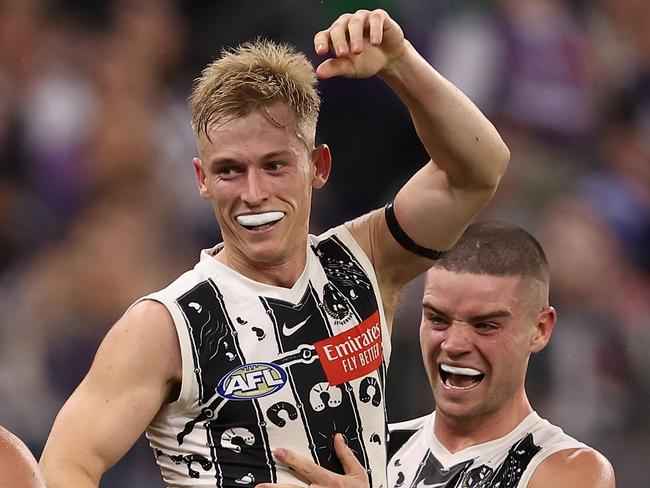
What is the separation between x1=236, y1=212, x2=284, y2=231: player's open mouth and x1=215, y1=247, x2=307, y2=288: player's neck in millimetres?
132

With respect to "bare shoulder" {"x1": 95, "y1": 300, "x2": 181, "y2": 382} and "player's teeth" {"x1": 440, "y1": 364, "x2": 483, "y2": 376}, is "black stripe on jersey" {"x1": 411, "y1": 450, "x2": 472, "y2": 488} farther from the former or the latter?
"bare shoulder" {"x1": 95, "y1": 300, "x2": 181, "y2": 382}

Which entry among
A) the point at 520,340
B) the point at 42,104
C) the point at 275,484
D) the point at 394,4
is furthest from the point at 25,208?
the point at 275,484

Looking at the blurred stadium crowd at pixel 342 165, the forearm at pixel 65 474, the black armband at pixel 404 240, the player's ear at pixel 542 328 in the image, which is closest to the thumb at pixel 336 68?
the black armband at pixel 404 240

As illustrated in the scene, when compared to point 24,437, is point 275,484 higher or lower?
higher

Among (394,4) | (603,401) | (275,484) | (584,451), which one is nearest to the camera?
(275,484)

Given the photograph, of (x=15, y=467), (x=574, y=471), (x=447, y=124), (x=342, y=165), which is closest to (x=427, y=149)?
(x=447, y=124)

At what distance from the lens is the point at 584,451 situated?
389 centimetres

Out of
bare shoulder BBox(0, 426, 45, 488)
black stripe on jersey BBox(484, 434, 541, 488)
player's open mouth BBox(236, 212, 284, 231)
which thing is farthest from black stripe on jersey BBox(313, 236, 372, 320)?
bare shoulder BBox(0, 426, 45, 488)

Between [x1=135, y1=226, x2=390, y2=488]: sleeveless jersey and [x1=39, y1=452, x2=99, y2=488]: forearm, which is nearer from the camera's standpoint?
[x1=39, y1=452, x2=99, y2=488]: forearm

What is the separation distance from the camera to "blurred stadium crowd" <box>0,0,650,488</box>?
21.1ft

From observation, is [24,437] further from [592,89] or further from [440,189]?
[592,89]

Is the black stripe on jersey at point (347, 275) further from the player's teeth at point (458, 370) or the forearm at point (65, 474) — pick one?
the forearm at point (65, 474)

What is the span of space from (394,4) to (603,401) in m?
2.67

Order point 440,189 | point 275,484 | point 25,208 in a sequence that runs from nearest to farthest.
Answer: point 275,484
point 440,189
point 25,208
